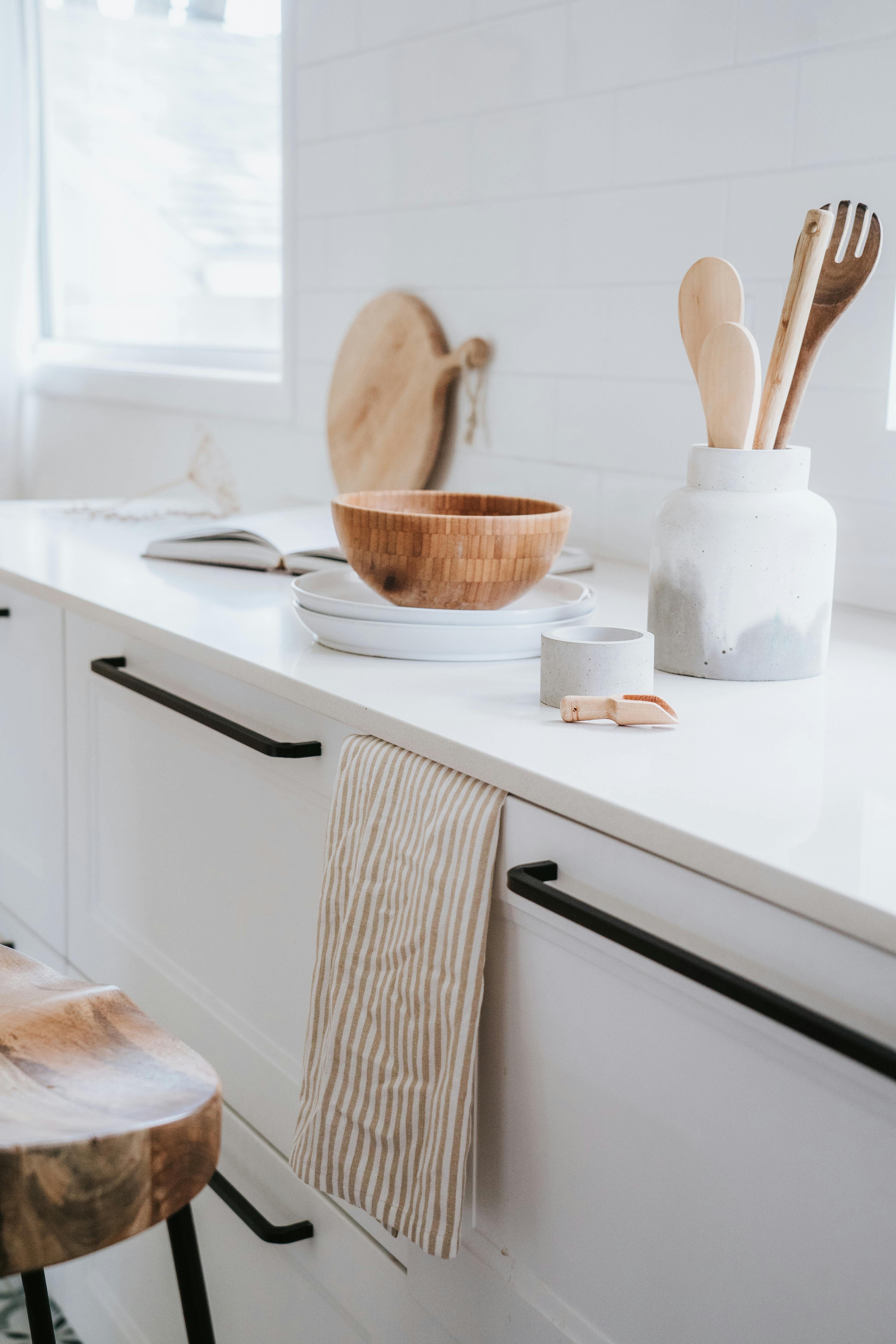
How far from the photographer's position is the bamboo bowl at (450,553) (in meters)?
1.04

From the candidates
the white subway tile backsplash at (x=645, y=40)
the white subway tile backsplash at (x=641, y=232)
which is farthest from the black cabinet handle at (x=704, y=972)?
the white subway tile backsplash at (x=645, y=40)

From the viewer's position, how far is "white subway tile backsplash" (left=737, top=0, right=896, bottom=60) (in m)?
1.22

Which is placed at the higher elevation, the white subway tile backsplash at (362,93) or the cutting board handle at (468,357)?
the white subway tile backsplash at (362,93)

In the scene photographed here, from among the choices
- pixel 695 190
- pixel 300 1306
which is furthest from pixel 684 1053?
pixel 695 190

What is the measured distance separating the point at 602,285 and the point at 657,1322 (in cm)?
121

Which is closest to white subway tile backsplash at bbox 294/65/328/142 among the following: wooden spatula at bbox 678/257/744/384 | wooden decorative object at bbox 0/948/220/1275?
wooden spatula at bbox 678/257/744/384

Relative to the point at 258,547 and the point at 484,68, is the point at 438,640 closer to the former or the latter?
the point at 258,547

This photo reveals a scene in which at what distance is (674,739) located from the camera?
0.83 metres

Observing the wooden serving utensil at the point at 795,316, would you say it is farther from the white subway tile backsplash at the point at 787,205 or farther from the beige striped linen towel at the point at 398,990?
the beige striped linen towel at the point at 398,990

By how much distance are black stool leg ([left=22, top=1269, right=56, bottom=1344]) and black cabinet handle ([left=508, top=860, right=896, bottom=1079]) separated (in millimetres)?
542

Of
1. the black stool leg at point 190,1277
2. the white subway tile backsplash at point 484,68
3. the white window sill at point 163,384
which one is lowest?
the black stool leg at point 190,1277

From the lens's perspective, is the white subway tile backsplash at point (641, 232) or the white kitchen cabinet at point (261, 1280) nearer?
the white kitchen cabinet at point (261, 1280)

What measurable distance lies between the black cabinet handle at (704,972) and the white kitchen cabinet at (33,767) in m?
0.84

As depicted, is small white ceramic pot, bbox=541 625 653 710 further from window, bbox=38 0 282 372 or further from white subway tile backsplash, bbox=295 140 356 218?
window, bbox=38 0 282 372
